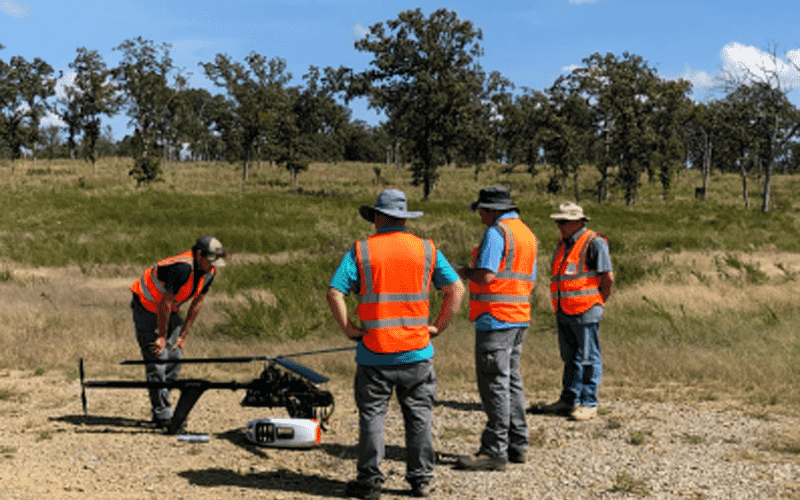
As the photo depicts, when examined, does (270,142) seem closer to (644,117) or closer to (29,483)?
(644,117)

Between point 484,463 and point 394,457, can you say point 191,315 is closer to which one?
point 394,457

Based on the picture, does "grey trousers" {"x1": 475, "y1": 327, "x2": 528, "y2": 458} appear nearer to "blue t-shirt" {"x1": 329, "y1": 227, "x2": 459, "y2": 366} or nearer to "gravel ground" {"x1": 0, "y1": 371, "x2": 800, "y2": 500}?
"gravel ground" {"x1": 0, "y1": 371, "x2": 800, "y2": 500}

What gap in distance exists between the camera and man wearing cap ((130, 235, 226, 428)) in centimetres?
591

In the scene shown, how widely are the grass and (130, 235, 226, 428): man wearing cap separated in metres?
2.59

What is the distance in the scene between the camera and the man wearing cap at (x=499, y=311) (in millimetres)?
5211

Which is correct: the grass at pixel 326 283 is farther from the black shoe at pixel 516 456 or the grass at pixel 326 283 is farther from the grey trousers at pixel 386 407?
the grey trousers at pixel 386 407

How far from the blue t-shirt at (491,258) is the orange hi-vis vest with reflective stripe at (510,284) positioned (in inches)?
1.1

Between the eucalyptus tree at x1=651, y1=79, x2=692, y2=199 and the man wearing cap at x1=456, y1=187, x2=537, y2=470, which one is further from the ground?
the eucalyptus tree at x1=651, y1=79, x2=692, y2=199

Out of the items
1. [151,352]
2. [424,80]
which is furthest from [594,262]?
[424,80]

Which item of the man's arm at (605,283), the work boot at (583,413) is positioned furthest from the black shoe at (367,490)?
the man's arm at (605,283)

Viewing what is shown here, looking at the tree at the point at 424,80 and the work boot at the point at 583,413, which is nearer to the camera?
the work boot at the point at 583,413

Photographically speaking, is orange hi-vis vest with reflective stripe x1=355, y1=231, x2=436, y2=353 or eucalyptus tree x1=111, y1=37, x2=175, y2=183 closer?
orange hi-vis vest with reflective stripe x1=355, y1=231, x2=436, y2=353

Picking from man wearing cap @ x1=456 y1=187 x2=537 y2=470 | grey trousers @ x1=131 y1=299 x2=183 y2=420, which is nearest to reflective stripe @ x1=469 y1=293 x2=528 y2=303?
man wearing cap @ x1=456 y1=187 x2=537 y2=470

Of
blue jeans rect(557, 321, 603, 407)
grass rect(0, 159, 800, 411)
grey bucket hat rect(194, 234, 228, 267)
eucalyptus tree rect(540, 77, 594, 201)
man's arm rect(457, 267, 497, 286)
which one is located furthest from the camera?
eucalyptus tree rect(540, 77, 594, 201)
